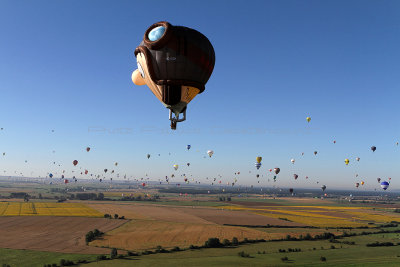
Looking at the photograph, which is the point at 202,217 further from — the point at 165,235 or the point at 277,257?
the point at 277,257

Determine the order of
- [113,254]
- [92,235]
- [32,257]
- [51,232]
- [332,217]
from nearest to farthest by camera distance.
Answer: [32,257] < [113,254] < [92,235] < [51,232] < [332,217]

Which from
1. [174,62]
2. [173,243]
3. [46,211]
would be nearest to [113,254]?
[173,243]

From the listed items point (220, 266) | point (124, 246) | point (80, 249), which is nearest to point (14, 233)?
point (80, 249)

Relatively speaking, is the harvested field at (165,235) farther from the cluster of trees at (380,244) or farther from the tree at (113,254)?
the cluster of trees at (380,244)

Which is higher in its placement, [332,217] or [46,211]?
[332,217]

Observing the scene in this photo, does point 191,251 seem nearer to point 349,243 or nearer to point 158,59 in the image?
point 349,243

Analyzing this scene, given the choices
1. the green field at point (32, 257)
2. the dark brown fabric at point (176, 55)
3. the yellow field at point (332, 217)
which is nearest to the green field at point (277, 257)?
the green field at point (32, 257)
